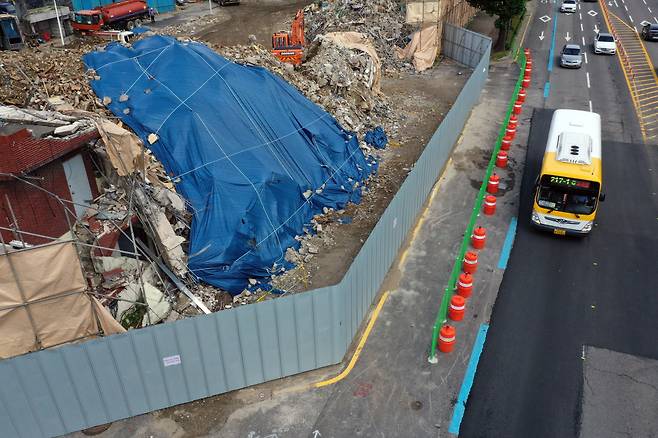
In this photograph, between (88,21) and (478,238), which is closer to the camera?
(478,238)

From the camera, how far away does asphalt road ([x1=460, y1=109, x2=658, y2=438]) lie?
12.1m

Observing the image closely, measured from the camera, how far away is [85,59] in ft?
66.8

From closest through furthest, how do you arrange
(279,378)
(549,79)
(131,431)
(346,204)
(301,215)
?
1. (131,431)
2. (279,378)
3. (301,215)
4. (346,204)
5. (549,79)

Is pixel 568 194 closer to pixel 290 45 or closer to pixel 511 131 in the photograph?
pixel 511 131

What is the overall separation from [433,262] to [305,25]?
90.8ft

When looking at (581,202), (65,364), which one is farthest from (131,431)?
(581,202)

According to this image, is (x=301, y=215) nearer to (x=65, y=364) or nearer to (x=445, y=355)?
(x=445, y=355)

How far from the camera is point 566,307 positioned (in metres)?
15.1

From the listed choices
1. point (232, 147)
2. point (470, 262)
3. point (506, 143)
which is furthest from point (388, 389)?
point (506, 143)

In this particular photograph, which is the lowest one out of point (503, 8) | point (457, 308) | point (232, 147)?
point (457, 308)

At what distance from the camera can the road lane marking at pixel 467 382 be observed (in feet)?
38.5

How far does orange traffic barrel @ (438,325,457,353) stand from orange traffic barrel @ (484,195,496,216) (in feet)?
23.8

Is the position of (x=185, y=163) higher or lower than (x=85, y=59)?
lower

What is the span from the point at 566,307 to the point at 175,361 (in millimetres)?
10744
